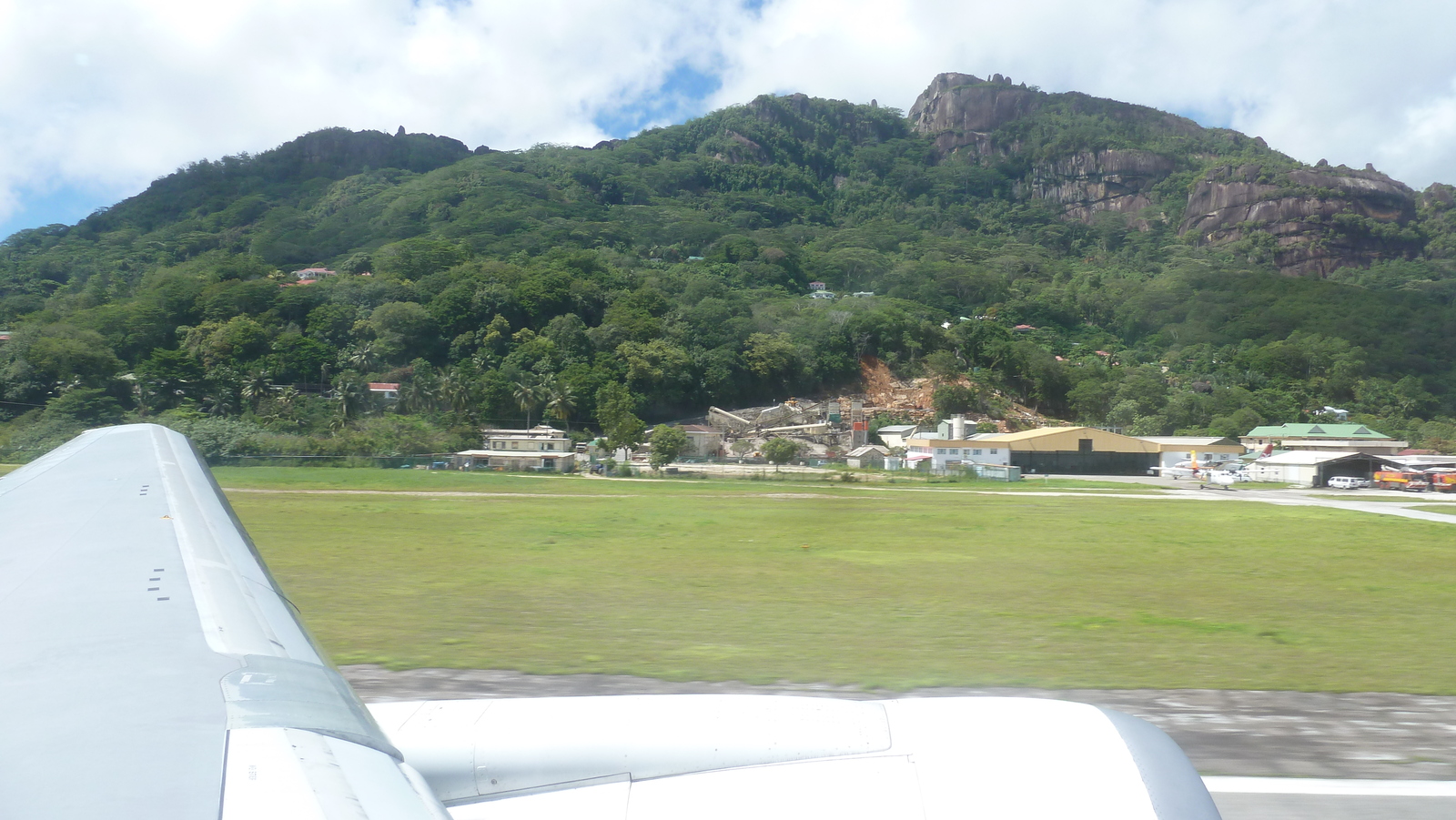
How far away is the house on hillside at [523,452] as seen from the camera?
36688 millimetres

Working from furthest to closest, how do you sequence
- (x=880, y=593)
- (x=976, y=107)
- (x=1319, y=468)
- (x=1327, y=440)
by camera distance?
1. (x=976, y=107)
2. (x=1327, y=440)
3. (x=1319, y=468)
4. (x=880, y=593)

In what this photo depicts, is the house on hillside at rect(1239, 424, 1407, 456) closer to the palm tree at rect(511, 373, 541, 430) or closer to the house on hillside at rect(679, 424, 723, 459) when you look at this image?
the house on hillside at rect(679, 424, 723, 459)

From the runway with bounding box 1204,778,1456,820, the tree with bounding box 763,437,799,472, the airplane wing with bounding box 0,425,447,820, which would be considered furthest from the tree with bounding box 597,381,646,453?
the airplane wing with bounding box 0,425,447,820

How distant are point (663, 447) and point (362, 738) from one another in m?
34.9

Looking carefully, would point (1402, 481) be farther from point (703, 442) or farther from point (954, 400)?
point (703, 442)

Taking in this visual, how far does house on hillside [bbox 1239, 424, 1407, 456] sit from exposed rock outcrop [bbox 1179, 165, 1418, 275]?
182ft

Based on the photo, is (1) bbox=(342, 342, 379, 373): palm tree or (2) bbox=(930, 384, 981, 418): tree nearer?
(1) bbox=(342, 342, 379, 373): palm tree

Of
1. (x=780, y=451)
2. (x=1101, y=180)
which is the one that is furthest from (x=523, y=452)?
(x=1101, y=180)

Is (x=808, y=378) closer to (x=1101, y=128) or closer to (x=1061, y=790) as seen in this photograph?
(x=1061, y=790)

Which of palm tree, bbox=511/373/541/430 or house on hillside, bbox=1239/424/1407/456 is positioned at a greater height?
palm tree, bbox=511/373/541/430

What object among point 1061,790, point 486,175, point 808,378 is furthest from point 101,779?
point 486,175

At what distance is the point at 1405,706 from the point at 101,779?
19.1 ft

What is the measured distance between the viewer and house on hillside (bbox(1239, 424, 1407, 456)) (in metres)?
36.8

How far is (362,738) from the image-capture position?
1152 millimetres
